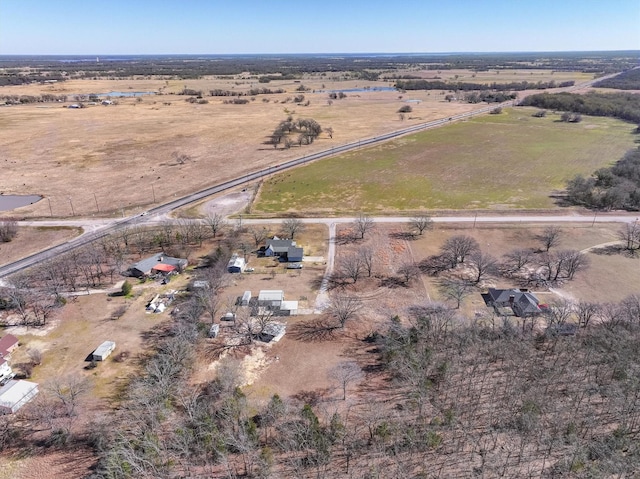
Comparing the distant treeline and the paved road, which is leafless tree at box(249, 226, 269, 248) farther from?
the distant treeline

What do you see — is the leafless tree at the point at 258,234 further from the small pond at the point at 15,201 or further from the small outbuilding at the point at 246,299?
the small pond at the point at 15,201

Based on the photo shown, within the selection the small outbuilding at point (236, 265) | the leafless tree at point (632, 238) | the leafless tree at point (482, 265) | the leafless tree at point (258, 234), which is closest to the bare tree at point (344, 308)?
the small outbuilding at point (236, 265)

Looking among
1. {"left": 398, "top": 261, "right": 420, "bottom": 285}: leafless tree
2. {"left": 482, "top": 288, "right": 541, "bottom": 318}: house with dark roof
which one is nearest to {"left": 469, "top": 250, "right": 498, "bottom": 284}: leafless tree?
{"left": 482, "top": 288, "right": 541, "bottom": 318}: house with dark roof

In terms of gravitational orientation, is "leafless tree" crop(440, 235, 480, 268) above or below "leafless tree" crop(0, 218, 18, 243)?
below

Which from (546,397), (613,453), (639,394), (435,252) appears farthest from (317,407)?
(435,252)

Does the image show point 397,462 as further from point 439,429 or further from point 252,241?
point 252,241
